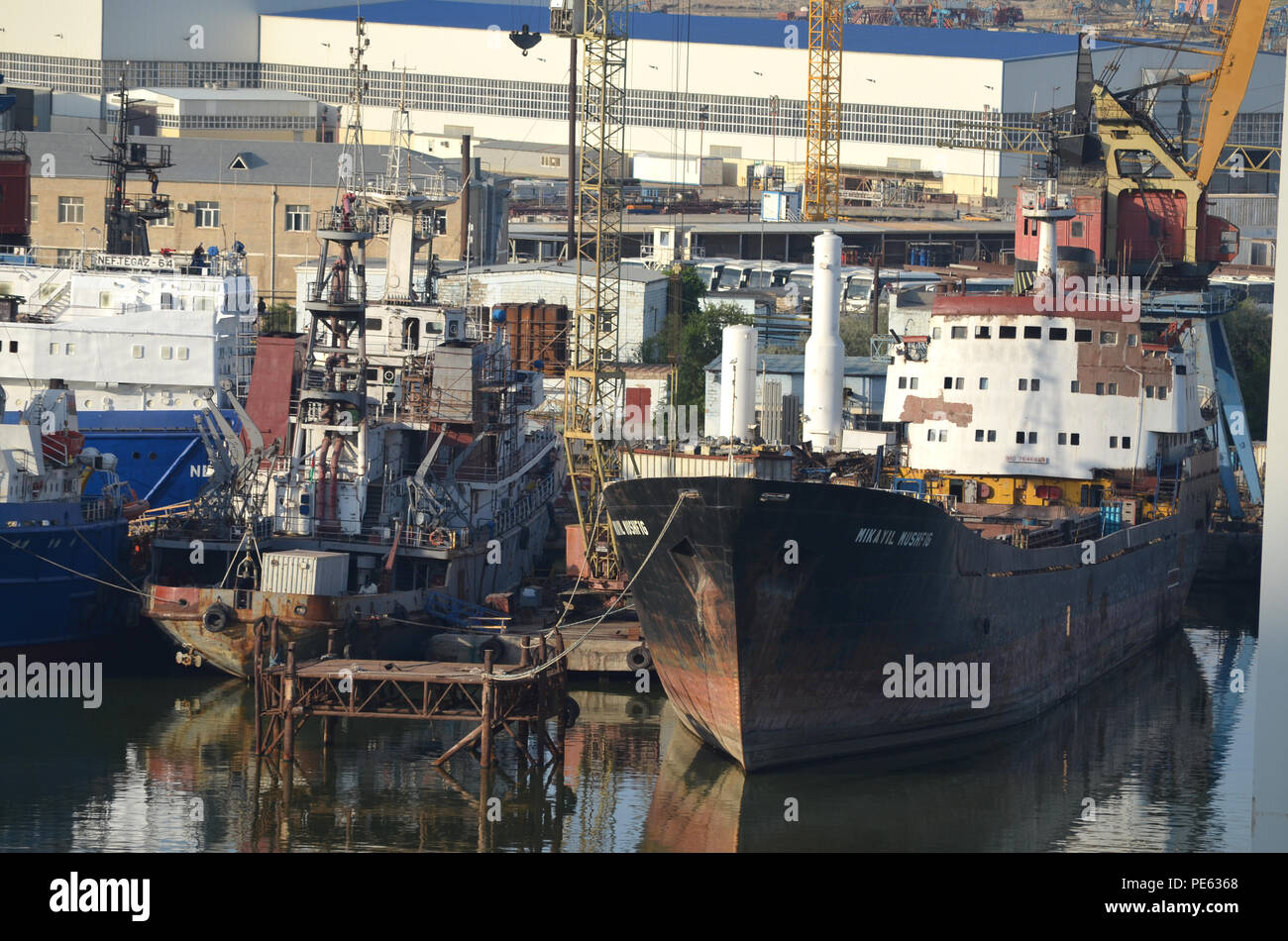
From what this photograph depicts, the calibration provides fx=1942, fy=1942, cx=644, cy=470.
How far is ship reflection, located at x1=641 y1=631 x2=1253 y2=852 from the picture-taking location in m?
29.5

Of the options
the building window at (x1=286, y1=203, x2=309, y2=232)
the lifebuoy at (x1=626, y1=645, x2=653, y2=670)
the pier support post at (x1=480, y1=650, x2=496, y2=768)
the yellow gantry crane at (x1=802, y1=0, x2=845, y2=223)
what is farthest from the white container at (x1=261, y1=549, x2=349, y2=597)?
the yellow gantry crane at (x1=802, y1=0, x2=845, y2=223)

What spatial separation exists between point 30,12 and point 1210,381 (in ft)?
238

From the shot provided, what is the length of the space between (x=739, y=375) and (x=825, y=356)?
3733mm

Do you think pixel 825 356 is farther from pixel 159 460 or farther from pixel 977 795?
pixel 159 460

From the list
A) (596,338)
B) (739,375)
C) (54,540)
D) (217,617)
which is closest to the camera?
(217,617)

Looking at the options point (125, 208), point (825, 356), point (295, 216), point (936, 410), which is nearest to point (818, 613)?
point (825, 356)

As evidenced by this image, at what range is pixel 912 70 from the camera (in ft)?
359

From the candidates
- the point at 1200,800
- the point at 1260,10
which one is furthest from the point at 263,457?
the point at 1260,10

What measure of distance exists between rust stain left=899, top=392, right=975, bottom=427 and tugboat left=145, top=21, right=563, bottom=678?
934cm

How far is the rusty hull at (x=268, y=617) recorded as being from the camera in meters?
36.2

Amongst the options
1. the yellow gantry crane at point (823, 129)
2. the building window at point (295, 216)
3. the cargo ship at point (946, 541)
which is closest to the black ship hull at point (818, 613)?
the cargo ship at point (946, 541)

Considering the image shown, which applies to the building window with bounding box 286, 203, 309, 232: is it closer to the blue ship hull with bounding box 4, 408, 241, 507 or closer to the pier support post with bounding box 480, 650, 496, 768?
the blue ship hull with bounding box 4, 408, 241, 507

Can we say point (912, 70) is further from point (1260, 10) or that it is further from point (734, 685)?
point (734, 685)

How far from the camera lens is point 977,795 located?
31.7m
